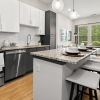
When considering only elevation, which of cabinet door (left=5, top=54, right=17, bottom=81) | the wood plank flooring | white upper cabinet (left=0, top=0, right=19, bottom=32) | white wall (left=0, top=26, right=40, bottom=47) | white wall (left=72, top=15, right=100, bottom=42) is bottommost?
the wood plank flooring

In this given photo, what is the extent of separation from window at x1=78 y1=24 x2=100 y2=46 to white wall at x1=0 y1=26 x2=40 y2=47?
13.5 ft

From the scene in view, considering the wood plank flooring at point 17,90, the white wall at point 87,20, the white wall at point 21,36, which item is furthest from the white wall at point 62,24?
the wood plank flooring at point 17,90

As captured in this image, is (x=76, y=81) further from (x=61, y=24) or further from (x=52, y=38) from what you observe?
(x=61, y=24)

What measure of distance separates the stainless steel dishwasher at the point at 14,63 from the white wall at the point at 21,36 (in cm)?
74

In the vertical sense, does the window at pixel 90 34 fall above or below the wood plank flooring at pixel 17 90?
above

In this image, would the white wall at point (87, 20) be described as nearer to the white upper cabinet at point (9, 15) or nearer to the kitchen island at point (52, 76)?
the white upper cabinet at point (9, 15)

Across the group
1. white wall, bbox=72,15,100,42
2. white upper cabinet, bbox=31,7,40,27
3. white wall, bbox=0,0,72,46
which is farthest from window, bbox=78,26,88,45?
white upper cabinet, bbox=31,7,40,27

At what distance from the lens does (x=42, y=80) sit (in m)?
1.74

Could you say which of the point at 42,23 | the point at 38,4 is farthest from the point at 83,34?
the point at 38,4

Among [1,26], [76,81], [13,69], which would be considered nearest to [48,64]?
[76,81]

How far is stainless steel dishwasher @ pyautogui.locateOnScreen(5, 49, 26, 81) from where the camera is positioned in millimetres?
2820

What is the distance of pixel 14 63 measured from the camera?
3.03m

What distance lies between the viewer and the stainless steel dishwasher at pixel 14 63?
111 inches

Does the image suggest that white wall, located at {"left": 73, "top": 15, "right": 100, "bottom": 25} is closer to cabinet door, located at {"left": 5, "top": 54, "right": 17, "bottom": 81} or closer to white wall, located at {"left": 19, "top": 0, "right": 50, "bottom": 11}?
white wall, located at {"left": 19, "top": 0, "right": 50, "bottom": 11}
